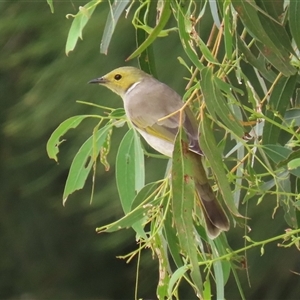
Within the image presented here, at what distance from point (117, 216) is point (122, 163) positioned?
78 centimetres

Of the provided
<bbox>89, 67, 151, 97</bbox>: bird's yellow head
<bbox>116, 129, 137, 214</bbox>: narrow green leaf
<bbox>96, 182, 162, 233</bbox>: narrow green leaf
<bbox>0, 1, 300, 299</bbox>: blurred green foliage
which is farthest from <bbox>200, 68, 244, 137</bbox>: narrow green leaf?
<bbox>0, 1, 300, 299</bbox>: blurred green foliage

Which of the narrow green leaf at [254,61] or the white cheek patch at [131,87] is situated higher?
the narrow green leaf at [254,61]

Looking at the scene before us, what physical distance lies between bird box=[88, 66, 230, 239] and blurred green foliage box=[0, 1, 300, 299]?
0.93ft

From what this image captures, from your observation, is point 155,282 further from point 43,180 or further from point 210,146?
point 210,146

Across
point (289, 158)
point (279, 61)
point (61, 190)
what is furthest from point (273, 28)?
point (61, 190)

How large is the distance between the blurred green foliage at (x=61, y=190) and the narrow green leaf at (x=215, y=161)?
2.41 feet

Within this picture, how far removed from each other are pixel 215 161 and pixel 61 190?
133cm

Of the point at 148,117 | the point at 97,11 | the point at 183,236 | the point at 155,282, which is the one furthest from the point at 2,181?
the point at 183,236

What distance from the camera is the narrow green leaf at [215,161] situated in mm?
779

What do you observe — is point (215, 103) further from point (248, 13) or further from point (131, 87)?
point (131, 87)

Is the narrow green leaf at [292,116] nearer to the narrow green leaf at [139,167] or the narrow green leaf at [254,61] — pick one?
the narrow green leaf at [254,61]

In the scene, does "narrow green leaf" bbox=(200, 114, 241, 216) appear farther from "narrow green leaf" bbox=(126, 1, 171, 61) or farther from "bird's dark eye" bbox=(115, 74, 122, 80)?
"bird's dark eye" bbox=(115, 74, 122, 80)

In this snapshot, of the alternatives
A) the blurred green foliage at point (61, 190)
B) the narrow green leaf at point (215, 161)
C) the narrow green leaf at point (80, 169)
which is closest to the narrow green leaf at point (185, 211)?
the narrow green leaf at point (215, 161)

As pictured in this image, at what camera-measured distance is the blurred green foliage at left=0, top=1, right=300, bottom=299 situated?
65.9 inches
